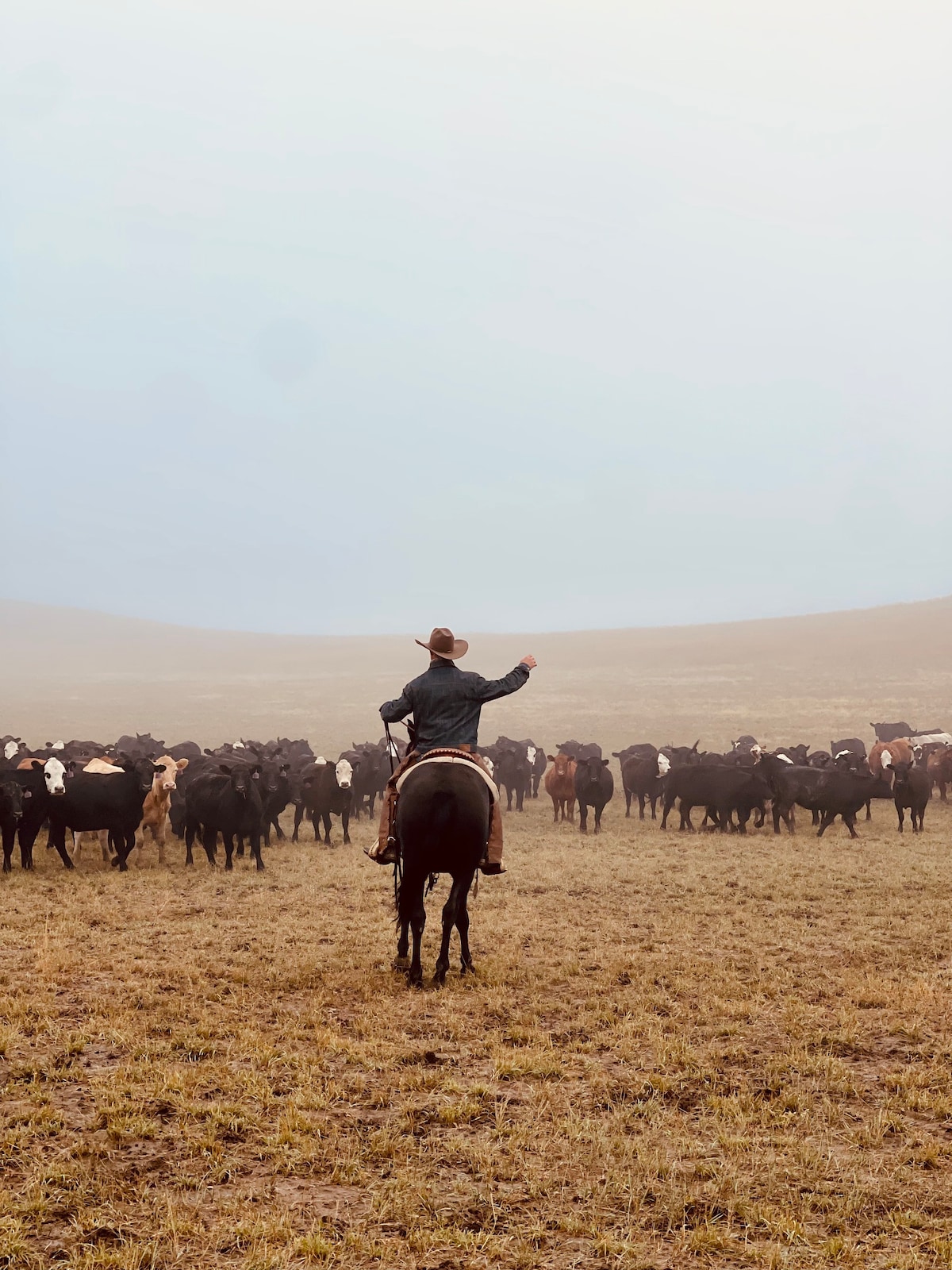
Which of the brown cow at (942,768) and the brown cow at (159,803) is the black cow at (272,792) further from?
the brown cow at (942,768)

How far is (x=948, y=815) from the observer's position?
61.2 feet

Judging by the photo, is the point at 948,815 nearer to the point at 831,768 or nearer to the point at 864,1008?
the point at 831,768

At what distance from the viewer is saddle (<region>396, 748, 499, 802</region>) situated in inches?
319

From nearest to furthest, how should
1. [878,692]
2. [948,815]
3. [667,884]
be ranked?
[667,884] → [948,815] → [878,692]

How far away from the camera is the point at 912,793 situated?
16.7 m

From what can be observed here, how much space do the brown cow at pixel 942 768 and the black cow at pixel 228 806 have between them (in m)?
15.2

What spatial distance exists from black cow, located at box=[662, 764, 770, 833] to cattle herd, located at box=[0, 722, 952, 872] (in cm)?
2

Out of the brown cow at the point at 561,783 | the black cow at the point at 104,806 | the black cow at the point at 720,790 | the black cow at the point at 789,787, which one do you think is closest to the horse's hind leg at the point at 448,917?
the black cow at the point at 104,806

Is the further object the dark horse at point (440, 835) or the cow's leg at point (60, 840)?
the cow's leg at point (60, 840)

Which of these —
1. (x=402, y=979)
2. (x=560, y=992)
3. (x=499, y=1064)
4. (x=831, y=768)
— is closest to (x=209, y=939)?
(x=402, y=979)

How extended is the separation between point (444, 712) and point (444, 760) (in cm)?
49

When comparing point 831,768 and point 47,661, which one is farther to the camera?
point 47,661

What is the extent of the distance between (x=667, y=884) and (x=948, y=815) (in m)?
9.30

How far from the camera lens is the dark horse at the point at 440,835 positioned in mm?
7820
